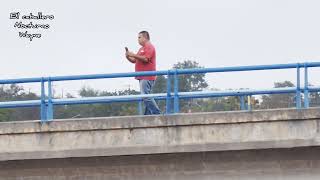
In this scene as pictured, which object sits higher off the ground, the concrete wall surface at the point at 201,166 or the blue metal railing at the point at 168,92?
the blue metal railing at the point at 168,92

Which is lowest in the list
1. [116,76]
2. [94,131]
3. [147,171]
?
[147,171]

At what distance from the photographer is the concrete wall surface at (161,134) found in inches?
305

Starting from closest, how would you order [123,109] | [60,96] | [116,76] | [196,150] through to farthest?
[196,150] < [116,76] < [60,96] < [123,109]

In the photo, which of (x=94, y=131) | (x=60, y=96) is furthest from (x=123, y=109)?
(x=94, y=131)

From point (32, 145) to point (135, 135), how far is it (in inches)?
48.9

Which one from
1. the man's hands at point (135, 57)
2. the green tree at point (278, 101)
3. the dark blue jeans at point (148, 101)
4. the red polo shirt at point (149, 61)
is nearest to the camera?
the dark blue jeans at point (148, 101)

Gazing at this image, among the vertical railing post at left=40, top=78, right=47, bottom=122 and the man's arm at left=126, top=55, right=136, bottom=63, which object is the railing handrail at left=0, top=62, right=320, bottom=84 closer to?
the vertical railing post at left=40, top=78, right=47, bottom=122

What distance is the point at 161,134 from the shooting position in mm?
7844

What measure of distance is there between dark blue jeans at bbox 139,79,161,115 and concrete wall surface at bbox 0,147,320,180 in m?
0.85

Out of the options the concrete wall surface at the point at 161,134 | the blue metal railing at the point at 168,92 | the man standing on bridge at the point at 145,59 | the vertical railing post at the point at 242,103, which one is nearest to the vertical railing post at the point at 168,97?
the blue metal railing at the point at 168,92

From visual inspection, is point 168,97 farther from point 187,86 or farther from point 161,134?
point 187,86

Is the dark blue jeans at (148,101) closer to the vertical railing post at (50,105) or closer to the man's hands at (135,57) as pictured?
the man's hands at (135,57)

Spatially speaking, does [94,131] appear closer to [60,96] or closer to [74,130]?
[74,130]

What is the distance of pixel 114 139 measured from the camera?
7867 millimetres
